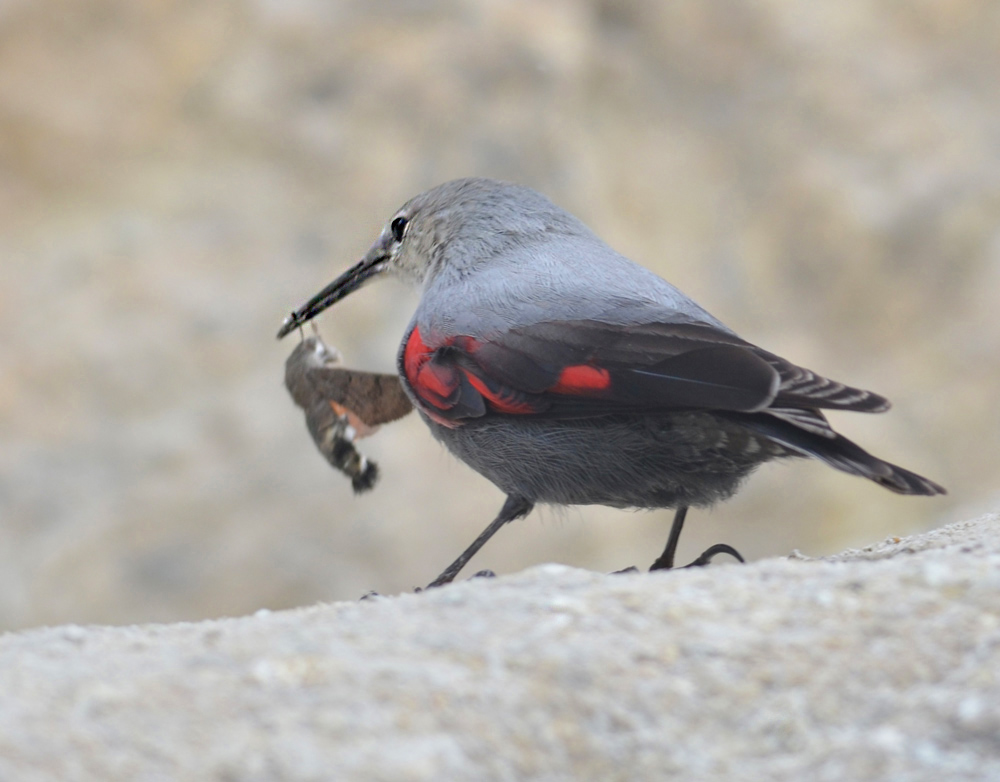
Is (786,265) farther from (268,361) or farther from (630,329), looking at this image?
(630,329)

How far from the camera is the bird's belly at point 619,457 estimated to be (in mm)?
2967

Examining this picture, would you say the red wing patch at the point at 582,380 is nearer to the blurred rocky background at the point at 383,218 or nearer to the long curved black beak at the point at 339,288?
the long curved black beak at the point at 339,288

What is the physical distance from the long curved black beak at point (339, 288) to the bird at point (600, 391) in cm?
68

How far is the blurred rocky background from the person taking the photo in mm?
6562

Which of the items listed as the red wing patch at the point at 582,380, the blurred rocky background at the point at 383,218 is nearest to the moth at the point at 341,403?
the red wing patch at the point at 582,380

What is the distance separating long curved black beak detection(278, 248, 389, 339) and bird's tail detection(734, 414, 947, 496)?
1968 mm

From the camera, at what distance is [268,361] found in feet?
22.3

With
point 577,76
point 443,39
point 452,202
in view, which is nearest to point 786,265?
point 577,76

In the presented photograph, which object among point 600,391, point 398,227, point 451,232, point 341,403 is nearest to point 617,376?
point 600,391

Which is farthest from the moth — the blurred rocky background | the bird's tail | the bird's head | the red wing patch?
the blurred rocky background

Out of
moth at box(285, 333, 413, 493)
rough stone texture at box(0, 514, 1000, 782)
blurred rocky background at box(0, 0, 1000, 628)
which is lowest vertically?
rough stone texture at box(0, 514, 1000, 782)

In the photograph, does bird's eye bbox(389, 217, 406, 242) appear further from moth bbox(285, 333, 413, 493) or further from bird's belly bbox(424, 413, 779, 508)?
bird's belly bbox(424, 413, 779, 508)

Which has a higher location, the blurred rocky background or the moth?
the blurred rocky background

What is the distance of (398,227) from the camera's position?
428 cm
